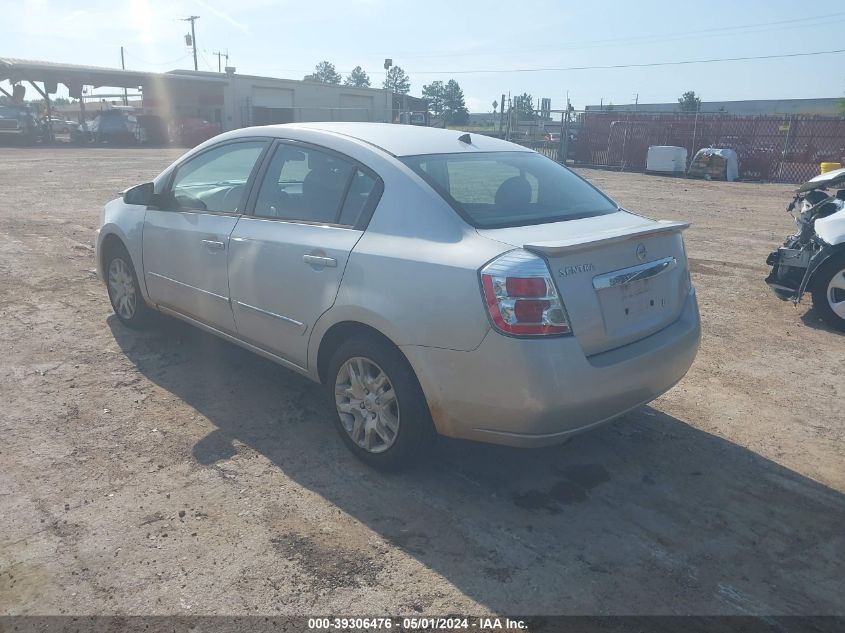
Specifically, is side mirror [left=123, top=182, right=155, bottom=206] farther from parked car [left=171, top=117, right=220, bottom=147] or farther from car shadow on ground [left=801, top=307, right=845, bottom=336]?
parked car [left=171, top=117, right=220, bottom=147]

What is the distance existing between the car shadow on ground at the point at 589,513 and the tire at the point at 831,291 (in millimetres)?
2437

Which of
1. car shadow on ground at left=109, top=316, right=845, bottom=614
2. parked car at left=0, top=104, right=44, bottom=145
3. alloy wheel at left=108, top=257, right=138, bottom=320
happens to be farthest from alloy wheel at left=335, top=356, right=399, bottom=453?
parked car at left=0, top=104, right=44, bottom=145

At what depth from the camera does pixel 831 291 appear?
612cm

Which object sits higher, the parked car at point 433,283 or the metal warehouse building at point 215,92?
the metal warehouse building at point 215,92

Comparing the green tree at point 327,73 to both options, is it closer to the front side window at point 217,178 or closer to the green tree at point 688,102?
the green tree at point 688,102

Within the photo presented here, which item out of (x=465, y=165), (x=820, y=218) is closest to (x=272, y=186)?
(x=465, y=165)

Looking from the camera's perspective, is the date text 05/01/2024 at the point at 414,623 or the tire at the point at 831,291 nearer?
the date text 05/01/2024 at the point at 414,623

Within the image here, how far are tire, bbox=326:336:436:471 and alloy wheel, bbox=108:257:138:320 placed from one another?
2.57m

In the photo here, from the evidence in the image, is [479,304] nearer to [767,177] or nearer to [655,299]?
[655,299]

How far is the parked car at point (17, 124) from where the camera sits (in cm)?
3459

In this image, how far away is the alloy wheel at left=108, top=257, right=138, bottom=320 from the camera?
5605 mm

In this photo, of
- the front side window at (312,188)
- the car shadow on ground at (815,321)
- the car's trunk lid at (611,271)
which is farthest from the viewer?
the car shadow on ground at (815,321)

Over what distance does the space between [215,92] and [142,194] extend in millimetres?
43537

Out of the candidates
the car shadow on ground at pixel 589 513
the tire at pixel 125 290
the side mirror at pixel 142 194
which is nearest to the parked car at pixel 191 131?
the tire at pixel 125 290
